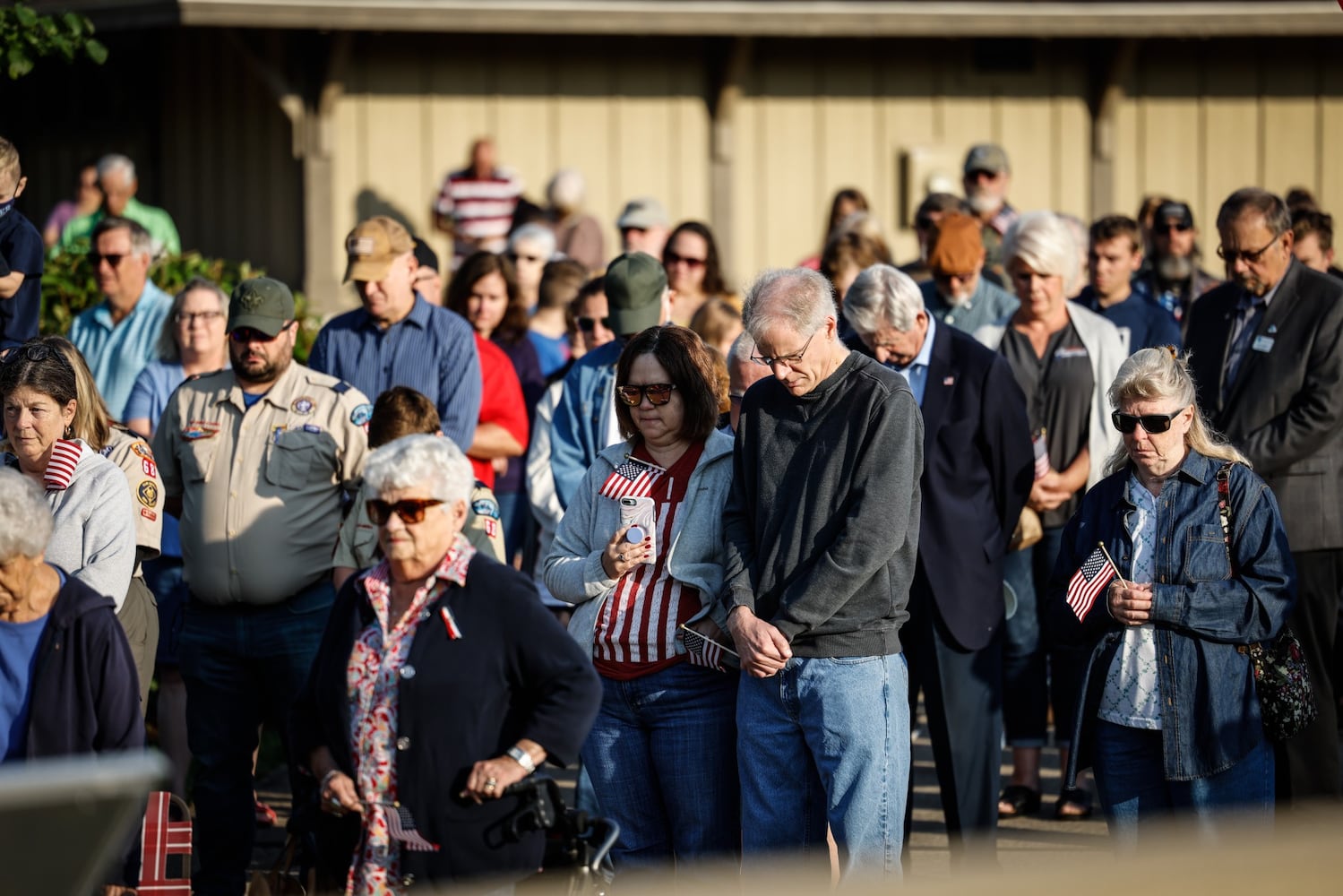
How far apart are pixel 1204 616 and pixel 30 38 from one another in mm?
4403

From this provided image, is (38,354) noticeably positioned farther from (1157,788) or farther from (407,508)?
(1157,788)

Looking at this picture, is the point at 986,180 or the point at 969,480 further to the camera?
the point at 986,180

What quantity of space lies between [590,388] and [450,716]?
2.70 metres

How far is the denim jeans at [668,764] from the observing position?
16.8 ft

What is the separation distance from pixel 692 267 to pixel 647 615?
368 centimetres

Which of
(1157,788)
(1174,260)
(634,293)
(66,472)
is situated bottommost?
(1157,788)

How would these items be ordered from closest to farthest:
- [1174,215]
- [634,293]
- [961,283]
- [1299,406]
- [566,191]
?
[1299,406]
[634,293]
[961,283]
[1174,215]
[566,191]

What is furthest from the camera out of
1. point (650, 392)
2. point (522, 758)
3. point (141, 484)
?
point (141, 484)

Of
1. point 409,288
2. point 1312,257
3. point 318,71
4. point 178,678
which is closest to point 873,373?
point 409,288

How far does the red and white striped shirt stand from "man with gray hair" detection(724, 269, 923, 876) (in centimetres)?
18

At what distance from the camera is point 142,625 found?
18.4 feet

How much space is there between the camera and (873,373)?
16.7ft

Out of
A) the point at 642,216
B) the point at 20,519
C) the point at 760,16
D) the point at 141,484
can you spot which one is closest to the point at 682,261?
the point at 642,216

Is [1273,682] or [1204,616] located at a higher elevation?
[1204,616]
